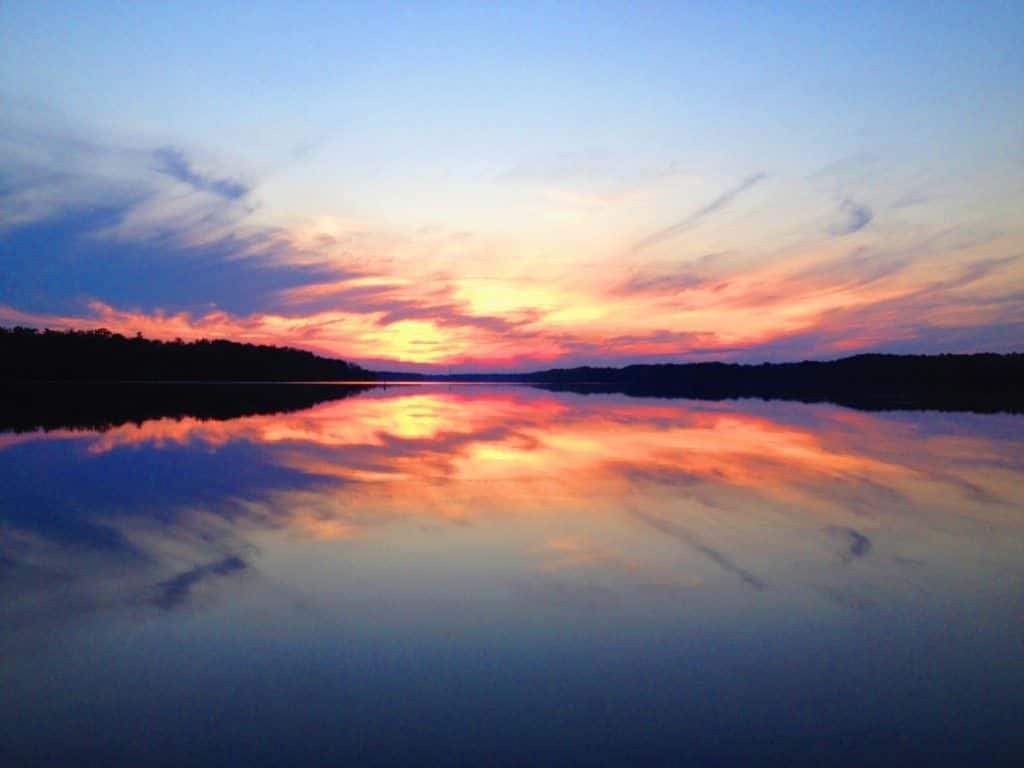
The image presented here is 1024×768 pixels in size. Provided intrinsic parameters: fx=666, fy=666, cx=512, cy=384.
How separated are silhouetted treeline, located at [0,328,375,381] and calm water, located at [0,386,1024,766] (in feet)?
279

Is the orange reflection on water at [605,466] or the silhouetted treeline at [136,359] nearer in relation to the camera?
the orange reflection on water at [605,466]

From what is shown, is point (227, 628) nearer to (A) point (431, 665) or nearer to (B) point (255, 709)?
(B) point (255, 709)

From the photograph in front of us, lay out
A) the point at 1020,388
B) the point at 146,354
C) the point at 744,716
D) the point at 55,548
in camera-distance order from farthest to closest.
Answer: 1. the point at 146,354
2. the point at 1020,388
3. the point at 55,548
4. the point at 744,716

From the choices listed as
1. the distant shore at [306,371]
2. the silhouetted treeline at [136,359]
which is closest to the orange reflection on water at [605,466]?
the distant shore at [306,371]

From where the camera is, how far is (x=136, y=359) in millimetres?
98250

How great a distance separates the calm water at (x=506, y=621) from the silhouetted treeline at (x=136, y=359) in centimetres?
8490

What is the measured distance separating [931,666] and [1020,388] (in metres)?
101

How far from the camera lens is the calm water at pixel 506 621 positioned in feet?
13.9

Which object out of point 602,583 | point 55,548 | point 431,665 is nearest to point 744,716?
point 431,665

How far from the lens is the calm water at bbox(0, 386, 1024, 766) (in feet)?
13.9

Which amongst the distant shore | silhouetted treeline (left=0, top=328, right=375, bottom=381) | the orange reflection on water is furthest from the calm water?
silhouetted treeline (left=0, top=328, right=375, bottom=381)

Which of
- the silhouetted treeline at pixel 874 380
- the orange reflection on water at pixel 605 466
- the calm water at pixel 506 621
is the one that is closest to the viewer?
the calm water at pixel 506 621

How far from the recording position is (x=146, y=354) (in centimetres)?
10062

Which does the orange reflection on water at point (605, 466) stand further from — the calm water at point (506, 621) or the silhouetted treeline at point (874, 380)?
the silhouetted treeline at point (874, 380)
